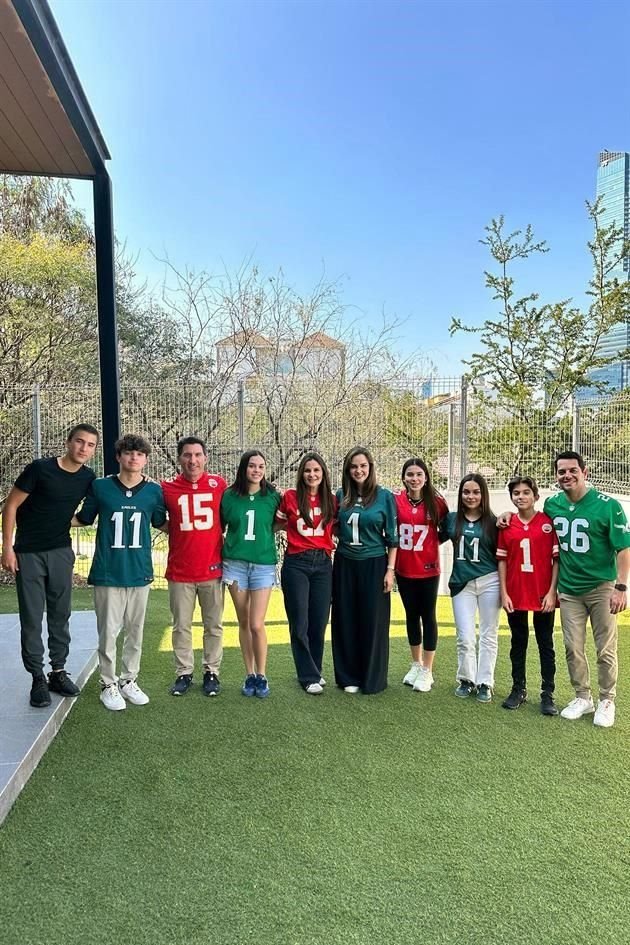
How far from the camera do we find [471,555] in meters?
3.59

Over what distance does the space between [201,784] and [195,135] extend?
15301 mm

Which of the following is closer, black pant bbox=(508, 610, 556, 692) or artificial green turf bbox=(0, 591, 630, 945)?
artificial green turf bbox=(0, 591, 630, 945)

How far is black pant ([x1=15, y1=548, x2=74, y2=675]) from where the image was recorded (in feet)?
10.8

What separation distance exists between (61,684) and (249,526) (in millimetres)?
1391

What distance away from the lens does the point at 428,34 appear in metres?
11.0

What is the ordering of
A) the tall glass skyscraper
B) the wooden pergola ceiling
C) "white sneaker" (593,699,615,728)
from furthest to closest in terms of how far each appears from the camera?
the tall glass skyscraper, "white sneaker" (593,699,615,728), the wooden pergola ceiling

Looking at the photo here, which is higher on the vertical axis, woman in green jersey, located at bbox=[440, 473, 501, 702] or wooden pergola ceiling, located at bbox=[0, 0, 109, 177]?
wooden pergola ceiling, located at bbox=[0, 0, 109, 177]

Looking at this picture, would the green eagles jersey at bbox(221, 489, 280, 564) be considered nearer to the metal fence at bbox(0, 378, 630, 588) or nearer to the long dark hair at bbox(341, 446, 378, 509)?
the long dark hair at bbox(341, 446, 378, 509)

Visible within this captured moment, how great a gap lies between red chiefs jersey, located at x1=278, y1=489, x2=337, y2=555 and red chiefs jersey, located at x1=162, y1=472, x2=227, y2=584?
17.4 inches

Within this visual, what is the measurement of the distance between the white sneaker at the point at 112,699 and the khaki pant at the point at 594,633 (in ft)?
8.41

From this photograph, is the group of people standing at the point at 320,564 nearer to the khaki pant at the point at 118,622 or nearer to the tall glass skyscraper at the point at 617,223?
the khaki pant at the point at 118,622

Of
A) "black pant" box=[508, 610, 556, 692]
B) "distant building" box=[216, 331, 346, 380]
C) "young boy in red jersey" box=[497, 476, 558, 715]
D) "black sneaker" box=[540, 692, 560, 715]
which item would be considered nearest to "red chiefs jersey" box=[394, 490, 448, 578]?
"young boy in red jersey" box=[497, 476, 558, 715]

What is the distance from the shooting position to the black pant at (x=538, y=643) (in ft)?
11.5

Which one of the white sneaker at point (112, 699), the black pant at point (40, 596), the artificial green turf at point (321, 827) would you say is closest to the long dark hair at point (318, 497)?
the artificial green turf at point (321, 827)
